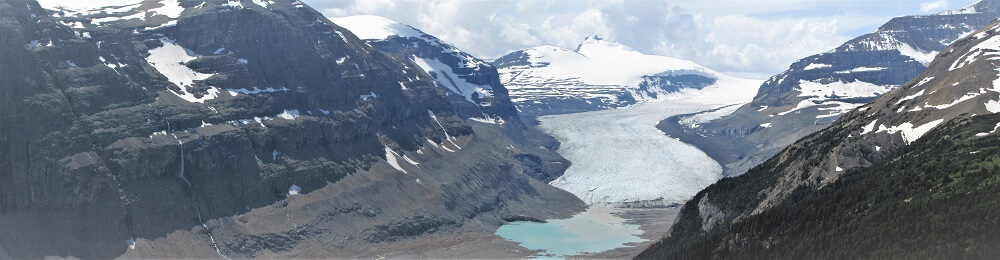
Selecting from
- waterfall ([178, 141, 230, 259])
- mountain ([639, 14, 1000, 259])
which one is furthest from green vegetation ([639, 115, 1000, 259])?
waterfall ([178, 141, 230, 259])

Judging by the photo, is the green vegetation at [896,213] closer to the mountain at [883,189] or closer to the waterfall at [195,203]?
the mountain at [883,189]

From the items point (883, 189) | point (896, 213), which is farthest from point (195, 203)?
point (896, 213)

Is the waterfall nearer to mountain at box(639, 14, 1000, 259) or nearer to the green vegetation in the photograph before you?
mountain at box(639, 14, 1000, 259)

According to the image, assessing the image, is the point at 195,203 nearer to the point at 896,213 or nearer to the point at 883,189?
the point at 883,189

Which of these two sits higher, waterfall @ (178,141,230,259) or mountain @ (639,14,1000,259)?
mountain @ (639,14,1000,259)

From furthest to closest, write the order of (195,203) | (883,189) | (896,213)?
(195,203) → (883,189) → (896,213)

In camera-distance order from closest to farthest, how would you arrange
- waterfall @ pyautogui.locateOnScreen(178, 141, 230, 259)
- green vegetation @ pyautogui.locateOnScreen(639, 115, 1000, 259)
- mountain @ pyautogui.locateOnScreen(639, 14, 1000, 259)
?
green vegetation @ pyautogui.locateOnScreen(639, 115, 1000, 259) → mountain @ pyautogui.locateOnScreen(639, 14, 1000, 259) → waterfall @ pyautogui.locateOnScreen(178, 141, 230, 259)

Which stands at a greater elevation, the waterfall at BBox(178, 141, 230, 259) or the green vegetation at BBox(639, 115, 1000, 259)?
the green vegetation at BBox(639, 115, 1000, 259)

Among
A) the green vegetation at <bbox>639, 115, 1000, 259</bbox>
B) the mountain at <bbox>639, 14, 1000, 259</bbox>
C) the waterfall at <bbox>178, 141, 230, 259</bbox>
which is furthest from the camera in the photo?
the waterfall at <bbox>178, 141, 230, 259</bbox>

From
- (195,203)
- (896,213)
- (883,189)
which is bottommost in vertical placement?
(195,203)

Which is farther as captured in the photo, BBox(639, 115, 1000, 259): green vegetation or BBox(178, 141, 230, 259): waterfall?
BBox(178, 141, 230, 259): waterfall
